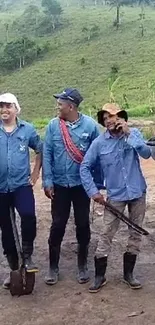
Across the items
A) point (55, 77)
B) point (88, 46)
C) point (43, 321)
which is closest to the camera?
point (43, 321)

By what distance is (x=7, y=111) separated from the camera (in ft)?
13.6

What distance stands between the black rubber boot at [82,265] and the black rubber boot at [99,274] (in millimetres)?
187

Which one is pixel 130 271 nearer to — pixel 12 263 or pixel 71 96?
pixel 12 263

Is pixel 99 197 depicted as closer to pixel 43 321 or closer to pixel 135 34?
pixel 43 321

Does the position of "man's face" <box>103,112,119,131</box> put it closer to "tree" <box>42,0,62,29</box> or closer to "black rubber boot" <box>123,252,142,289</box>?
"black rubber boot" <box>123,252,142,289</box>

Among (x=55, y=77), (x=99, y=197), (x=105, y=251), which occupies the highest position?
(x=99, y=197)

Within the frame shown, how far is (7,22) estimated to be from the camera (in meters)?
65.9

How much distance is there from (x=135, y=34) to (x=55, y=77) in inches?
456

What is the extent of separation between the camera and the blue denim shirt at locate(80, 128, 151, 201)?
4196 mm

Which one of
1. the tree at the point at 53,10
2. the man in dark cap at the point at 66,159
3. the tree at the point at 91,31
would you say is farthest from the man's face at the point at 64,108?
the tree at the point at 53,10

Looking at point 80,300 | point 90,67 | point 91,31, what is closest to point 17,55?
point 90,67

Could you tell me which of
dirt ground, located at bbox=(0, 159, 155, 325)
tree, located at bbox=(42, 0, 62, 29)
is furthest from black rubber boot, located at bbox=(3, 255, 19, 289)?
tree, located at bbox=(42, 0, 62, 29)

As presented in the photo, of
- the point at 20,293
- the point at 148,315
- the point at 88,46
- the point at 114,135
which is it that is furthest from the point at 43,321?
the point at 88,46

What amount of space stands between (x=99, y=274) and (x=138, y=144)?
1041 millimetres
